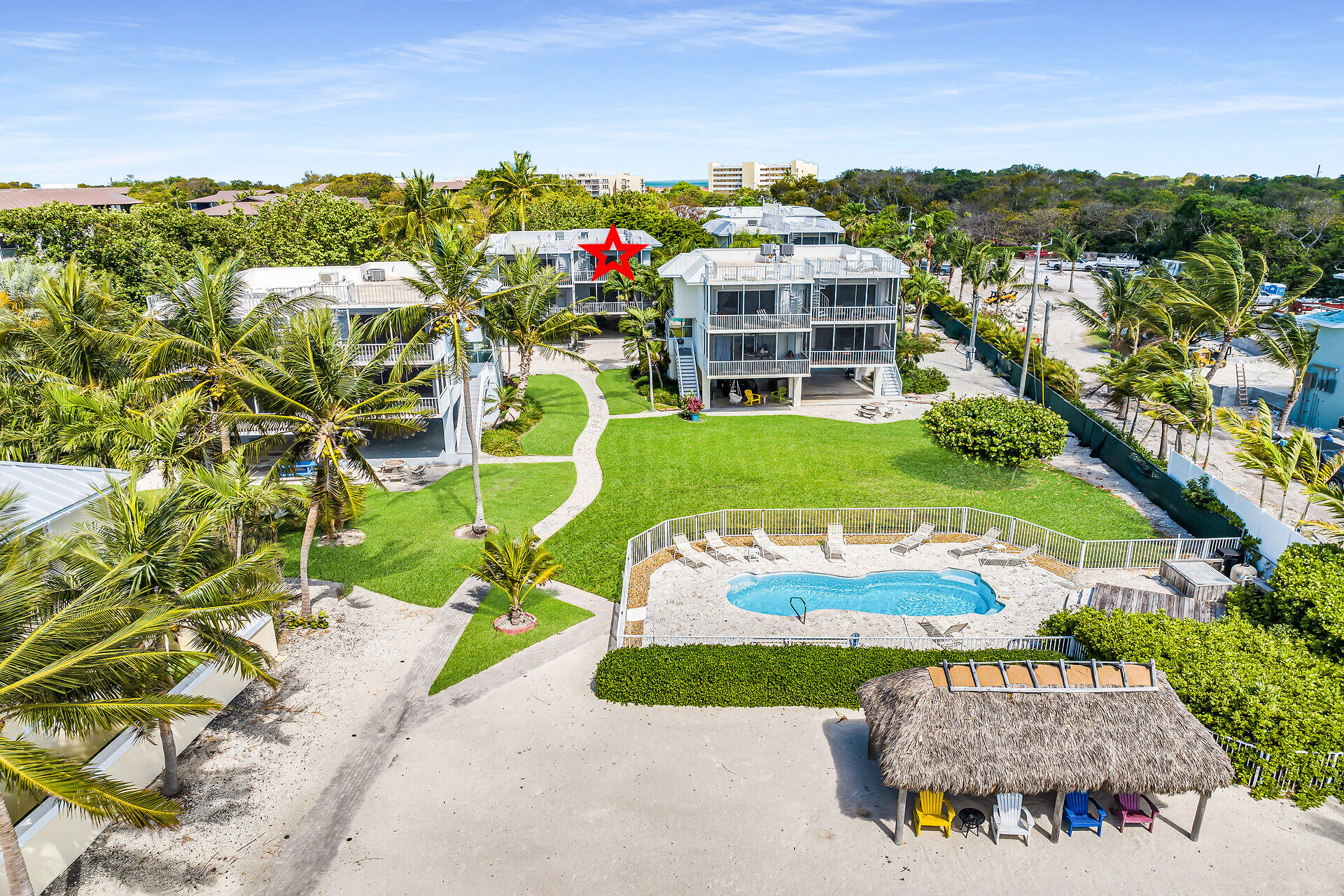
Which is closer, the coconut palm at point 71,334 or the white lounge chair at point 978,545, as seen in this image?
the coconut palm at point 71,334

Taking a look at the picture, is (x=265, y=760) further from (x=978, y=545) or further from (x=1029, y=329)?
(x=1029, y=329)

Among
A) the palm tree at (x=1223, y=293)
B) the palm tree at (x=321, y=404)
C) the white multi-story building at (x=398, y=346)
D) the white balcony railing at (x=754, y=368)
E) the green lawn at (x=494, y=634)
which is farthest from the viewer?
the white balcony railing at (x=754, y=368)

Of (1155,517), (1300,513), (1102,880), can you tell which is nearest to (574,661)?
(1102,880)

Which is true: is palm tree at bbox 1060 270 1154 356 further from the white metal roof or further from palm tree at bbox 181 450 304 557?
the white metal roof

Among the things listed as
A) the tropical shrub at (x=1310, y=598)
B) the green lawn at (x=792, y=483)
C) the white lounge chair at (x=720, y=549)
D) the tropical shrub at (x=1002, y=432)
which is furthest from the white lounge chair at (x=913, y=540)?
the tropical shrub at (x=1310, y=598)

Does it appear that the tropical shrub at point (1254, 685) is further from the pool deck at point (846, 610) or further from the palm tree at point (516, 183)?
the palm tree at point (516, 183)

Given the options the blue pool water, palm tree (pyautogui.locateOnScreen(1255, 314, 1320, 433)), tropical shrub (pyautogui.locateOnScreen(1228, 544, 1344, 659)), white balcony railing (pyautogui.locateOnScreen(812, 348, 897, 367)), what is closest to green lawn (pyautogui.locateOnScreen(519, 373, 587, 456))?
white balcony railing (pyautogui.locateOnScreen(812, 348, 897, 367))
